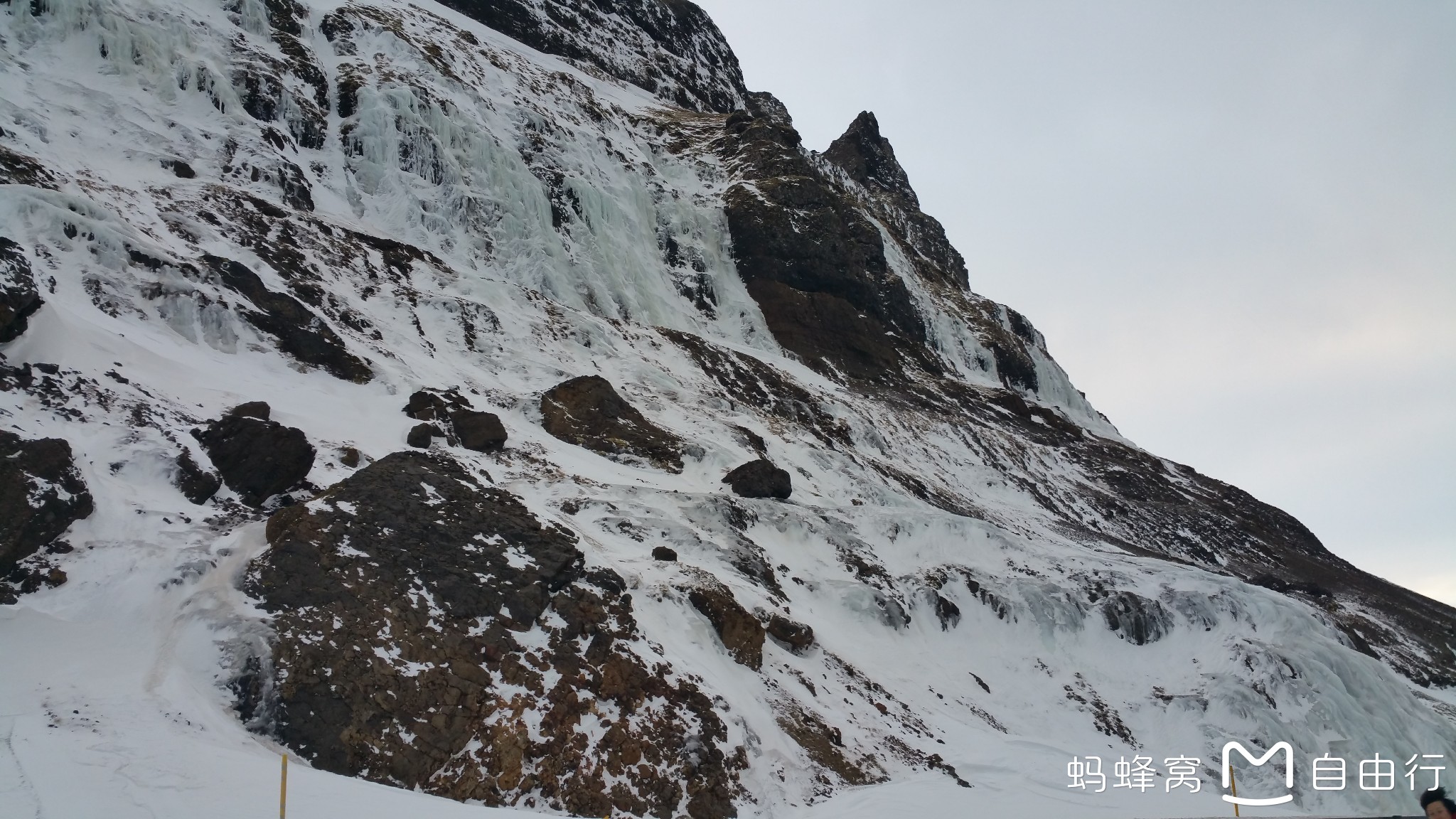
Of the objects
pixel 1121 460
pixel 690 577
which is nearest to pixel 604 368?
pixel 690 577

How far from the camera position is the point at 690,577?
54.2 feet

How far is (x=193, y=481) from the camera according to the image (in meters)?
13.1

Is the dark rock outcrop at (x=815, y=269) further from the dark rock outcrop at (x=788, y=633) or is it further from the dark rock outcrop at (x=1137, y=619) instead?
the dark rock outcrop at (x=788, y=633)

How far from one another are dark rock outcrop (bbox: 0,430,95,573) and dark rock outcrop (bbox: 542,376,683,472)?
43.3ft

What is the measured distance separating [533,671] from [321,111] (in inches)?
1354

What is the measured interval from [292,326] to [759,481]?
44.6ft

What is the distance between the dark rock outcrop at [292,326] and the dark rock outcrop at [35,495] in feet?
31.1

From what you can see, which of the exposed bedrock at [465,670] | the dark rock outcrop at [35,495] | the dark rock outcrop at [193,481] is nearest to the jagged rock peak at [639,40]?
the dark rock outcrop at [193,481]

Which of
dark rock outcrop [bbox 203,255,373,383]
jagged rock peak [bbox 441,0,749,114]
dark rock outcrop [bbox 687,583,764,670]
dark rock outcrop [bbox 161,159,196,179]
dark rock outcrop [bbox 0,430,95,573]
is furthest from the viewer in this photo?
jagged rock peak [bbox 441,0,749,114]

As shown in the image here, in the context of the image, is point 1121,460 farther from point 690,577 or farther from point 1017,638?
point 690,577

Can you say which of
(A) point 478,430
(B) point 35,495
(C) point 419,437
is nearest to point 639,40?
(A) point 478,430

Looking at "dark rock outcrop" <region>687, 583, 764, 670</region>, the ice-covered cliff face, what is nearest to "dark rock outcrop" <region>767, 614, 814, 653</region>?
the ice-covered cliff face

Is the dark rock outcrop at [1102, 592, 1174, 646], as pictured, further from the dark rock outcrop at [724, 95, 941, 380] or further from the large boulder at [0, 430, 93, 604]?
the large boulder at [0, 430, 93, 604]

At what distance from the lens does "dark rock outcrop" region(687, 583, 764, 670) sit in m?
15.3
